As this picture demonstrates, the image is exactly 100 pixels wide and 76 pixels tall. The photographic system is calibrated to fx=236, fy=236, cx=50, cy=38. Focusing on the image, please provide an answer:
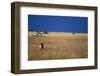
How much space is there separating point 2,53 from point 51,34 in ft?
1.35

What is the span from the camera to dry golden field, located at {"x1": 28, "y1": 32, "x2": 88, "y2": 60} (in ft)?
5.94

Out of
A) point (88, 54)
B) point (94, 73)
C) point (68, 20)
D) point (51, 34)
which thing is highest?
point (68, 20)

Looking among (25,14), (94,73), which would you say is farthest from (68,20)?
(94,73)

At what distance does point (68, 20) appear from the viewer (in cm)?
193

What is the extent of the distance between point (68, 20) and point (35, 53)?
390mm

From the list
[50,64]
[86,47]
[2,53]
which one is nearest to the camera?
[2,53]

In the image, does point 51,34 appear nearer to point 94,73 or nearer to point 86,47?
point 86,47

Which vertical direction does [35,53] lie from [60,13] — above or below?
below

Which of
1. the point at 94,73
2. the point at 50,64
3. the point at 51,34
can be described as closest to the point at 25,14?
the point at 51,34

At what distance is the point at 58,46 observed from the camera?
1.89 metres

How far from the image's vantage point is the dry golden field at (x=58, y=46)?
1.81 meters

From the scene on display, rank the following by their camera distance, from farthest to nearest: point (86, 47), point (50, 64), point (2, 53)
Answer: point (86, 47), point (50, 64), point (2, 53)

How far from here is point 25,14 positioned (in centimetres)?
175

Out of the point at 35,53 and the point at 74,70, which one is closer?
the point at 35,53
